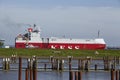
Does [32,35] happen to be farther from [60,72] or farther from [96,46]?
[60,72]

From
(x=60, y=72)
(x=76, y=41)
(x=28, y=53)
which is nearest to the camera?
(x=60, y=72)

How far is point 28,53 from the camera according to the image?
148625 millimetres

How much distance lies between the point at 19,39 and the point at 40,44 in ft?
26.1

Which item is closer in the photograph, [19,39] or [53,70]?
[53,70]

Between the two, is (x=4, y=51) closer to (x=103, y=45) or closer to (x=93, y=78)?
(x=103, y=45)

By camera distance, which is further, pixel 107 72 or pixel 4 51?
pixel 4 51

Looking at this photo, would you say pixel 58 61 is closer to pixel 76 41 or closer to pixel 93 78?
pixel 93 78

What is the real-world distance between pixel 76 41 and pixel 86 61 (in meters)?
112

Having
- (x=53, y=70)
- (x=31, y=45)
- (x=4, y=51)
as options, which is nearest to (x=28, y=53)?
(x=4, y=51)

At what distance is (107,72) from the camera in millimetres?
83562

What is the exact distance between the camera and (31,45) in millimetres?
198750

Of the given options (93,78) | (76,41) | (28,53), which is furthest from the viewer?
(76,41)

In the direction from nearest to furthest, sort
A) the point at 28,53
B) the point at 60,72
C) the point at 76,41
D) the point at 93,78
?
1. the point at 93,78
2. the point at 60,72
3. the point at 28,53
4. the point at 76,41

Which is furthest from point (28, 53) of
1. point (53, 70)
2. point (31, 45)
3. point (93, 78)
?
point (93, 78)
